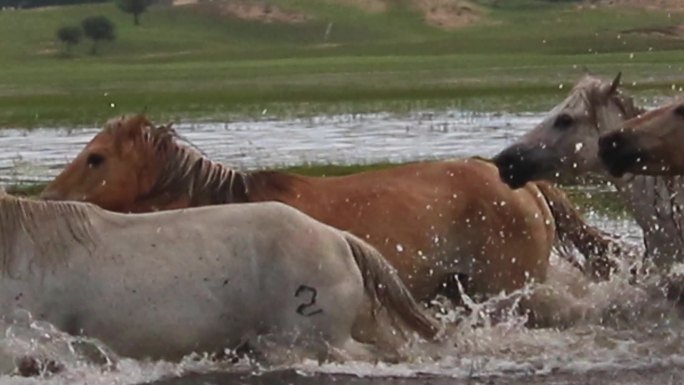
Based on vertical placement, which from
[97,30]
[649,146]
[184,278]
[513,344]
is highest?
[649,146]

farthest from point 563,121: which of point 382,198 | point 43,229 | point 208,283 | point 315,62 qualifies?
point 315,62

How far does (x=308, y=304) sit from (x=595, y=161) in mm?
3332

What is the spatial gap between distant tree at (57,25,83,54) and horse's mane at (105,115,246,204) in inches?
3018

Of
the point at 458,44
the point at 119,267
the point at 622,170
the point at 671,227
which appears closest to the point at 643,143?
the point at 622,170

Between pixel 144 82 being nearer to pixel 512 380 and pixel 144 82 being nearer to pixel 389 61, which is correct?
pixel 389 61

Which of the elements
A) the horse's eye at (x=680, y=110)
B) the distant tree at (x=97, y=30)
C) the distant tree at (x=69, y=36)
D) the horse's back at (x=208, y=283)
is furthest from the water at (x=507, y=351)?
the distant tree at (x=69, y=36)

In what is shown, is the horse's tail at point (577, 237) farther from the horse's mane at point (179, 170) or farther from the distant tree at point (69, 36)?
the distant tree at point (69, 36)

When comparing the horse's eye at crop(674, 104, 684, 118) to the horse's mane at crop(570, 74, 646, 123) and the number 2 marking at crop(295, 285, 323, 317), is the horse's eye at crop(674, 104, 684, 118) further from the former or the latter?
the number 2 marking at crop(295, 285, 323, 317)

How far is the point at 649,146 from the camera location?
9.31 metres

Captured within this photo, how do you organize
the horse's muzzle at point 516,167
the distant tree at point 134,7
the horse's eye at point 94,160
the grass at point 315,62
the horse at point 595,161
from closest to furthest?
the horse's eye at point 94,160, the horse's muzzle at point 516,167, the horse at point 595,161, the grass at point 315,62, the distant tree at point 134,7

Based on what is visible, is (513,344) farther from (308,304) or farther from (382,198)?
(308,304)

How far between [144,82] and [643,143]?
43423 millimetres

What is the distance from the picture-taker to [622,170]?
937cm

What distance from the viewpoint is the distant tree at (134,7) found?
321 feet
